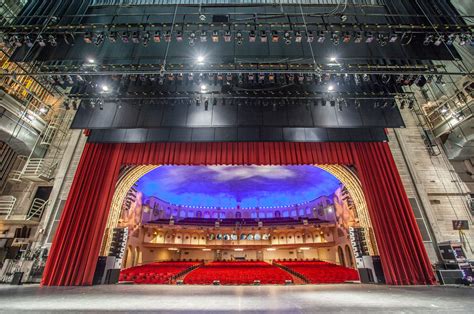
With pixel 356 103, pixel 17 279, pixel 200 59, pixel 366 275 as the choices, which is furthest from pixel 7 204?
pixel 366 275

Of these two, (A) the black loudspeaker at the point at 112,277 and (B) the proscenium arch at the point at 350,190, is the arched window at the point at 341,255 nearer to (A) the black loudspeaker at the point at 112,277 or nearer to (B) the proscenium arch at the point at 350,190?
(B) the proscenium arch at the point at 350,190

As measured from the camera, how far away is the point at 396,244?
789cm

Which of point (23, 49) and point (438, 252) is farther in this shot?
point (438, 252)

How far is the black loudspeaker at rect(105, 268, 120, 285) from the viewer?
26.1 feet

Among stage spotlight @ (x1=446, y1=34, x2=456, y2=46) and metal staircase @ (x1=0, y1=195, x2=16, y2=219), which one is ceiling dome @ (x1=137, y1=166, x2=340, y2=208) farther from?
stage spotlight @ (x1=446, y1=34, x2=456, y2=46)

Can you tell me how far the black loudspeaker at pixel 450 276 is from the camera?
23.8 ft

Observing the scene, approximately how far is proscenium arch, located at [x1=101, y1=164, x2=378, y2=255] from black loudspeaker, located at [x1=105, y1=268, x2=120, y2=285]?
0.78 meters

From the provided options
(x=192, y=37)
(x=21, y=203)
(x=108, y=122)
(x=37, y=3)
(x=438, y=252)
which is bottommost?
Answer: (x=438, y=252)

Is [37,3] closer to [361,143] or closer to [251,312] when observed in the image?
[251,312]

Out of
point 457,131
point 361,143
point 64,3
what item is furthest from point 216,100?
point 457,131

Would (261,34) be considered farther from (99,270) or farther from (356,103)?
(99,270)

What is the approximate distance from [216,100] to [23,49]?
5703 millimetres

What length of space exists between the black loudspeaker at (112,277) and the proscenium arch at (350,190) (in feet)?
2.55

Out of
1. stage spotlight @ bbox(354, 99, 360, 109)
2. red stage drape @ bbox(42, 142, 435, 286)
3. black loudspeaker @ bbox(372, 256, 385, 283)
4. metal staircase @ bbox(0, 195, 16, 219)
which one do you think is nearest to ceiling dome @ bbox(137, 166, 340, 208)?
red stage drape @ bbox(42, 142, 435, 286)
